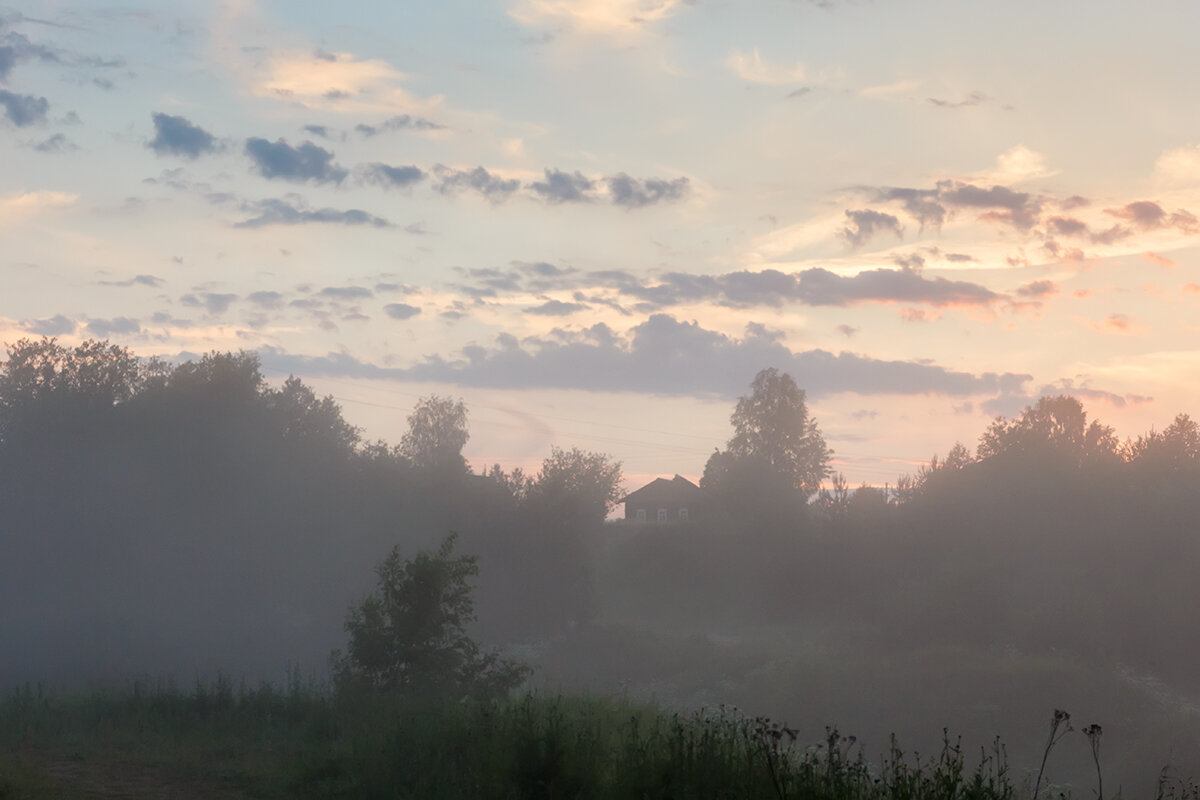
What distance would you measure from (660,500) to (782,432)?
16743 mm

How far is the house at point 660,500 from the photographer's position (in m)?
113

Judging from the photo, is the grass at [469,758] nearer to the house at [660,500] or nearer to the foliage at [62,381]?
the foliage at [62,381]

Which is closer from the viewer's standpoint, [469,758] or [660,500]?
[469,758]

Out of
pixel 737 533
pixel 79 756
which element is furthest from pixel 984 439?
pixel 79 756

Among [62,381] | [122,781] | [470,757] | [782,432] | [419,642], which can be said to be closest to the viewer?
[470,757]

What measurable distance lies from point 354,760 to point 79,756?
5.63 meters

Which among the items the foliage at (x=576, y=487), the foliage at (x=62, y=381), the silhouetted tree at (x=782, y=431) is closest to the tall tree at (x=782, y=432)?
the silhouetted tree at (x=782, y=431)

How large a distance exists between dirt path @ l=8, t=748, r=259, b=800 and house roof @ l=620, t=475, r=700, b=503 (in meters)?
99.7

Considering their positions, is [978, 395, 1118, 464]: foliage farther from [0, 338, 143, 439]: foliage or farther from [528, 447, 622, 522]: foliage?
[0, 338, 143, 439]: foliage

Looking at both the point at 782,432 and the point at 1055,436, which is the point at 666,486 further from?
the point at 1055,436

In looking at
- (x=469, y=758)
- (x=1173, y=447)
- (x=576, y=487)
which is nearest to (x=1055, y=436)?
(x=1173, y=447)

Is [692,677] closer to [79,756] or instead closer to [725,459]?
[79,756]

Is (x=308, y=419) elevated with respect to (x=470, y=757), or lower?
elevated

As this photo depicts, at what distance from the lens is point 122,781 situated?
1355cm
